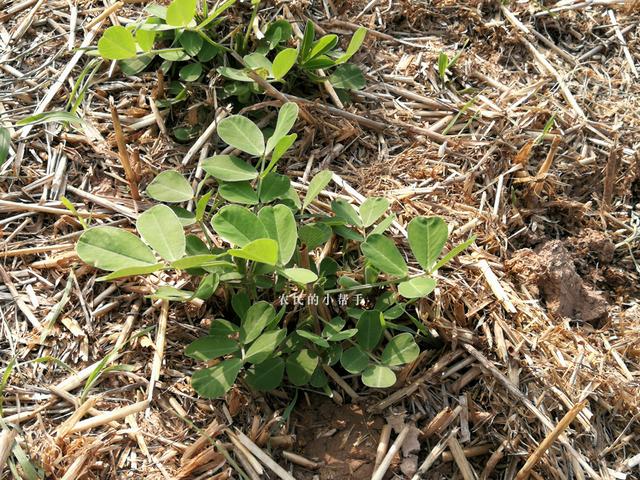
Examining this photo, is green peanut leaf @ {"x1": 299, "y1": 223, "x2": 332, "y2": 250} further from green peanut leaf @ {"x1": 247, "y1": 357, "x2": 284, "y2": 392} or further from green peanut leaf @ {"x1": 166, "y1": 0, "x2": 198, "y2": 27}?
green peanut leaf @ {"x1": 166, "y1": 0, "x2": 198, "y2": 27}

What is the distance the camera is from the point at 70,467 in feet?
4.22

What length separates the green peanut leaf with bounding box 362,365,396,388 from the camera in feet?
4.35

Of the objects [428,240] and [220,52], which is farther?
[220,52]

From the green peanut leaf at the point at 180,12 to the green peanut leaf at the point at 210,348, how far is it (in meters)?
0.78

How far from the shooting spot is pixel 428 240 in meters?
1.40

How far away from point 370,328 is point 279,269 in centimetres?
24

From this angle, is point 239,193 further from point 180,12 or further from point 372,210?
point 180,12

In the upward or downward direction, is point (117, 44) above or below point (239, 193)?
above

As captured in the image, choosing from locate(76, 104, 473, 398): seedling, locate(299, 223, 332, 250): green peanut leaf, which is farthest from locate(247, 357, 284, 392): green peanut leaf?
locate(299, 223, 332, 250): green peanut leaf

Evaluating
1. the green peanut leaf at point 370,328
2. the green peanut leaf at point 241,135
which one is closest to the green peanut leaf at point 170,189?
the green peanut leaf at point 241,135

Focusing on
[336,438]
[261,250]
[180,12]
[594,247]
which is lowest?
[336,438]

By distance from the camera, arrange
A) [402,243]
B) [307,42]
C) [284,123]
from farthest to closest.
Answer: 1. [307,42]
2. [402,243]
3. [284,123]

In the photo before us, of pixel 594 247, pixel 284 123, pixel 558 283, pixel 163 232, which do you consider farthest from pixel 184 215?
pixel 594 247

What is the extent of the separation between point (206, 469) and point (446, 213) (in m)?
0.80
